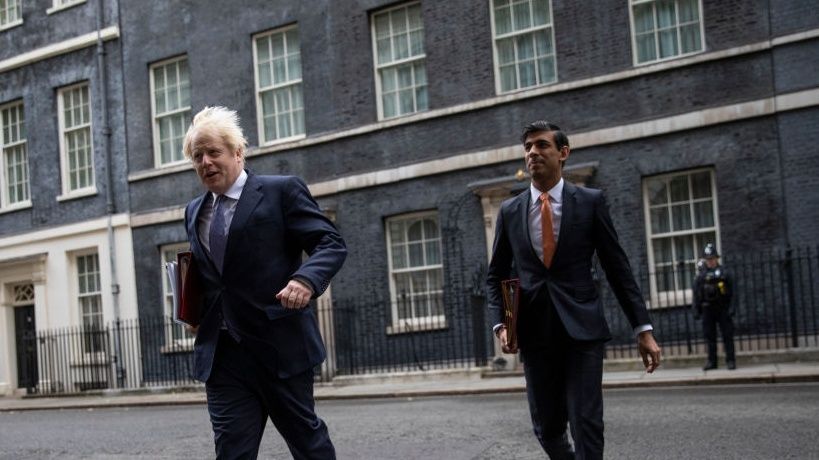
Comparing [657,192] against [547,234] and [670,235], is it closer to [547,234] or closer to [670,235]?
[670,235]

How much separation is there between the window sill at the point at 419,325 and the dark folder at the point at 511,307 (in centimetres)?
1443

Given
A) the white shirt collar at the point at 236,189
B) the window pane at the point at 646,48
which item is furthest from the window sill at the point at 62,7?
the white shirt collar at the point at 236,189

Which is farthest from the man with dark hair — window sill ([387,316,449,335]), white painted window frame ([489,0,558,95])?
window sill ([387,316,449,335])

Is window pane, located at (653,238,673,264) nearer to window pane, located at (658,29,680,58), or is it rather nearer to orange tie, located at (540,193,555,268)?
window pane, located at (658,29,680,58)

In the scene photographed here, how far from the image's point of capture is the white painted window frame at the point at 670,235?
17.6 meters

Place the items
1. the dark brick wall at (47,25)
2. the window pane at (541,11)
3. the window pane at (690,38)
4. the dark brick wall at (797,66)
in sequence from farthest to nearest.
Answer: the dark brick wall at (47,25) → the window pane at (541,11) → the window pane at (690,38) → the dark brick wall at (797,66)

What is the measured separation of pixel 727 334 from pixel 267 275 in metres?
12.1

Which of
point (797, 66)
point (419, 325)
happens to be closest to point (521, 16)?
point (797, 66)

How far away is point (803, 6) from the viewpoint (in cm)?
1694

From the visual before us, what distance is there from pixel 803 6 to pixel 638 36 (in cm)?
268

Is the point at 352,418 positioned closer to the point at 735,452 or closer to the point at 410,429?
the point at 410,429

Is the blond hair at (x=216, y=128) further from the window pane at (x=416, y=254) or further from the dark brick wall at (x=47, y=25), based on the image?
the dark brick wall at (x=47, y=25)

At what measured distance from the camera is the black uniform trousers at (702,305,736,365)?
51.4 ft

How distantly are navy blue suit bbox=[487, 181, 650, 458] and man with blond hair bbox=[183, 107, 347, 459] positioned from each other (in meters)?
Result: 1.10
